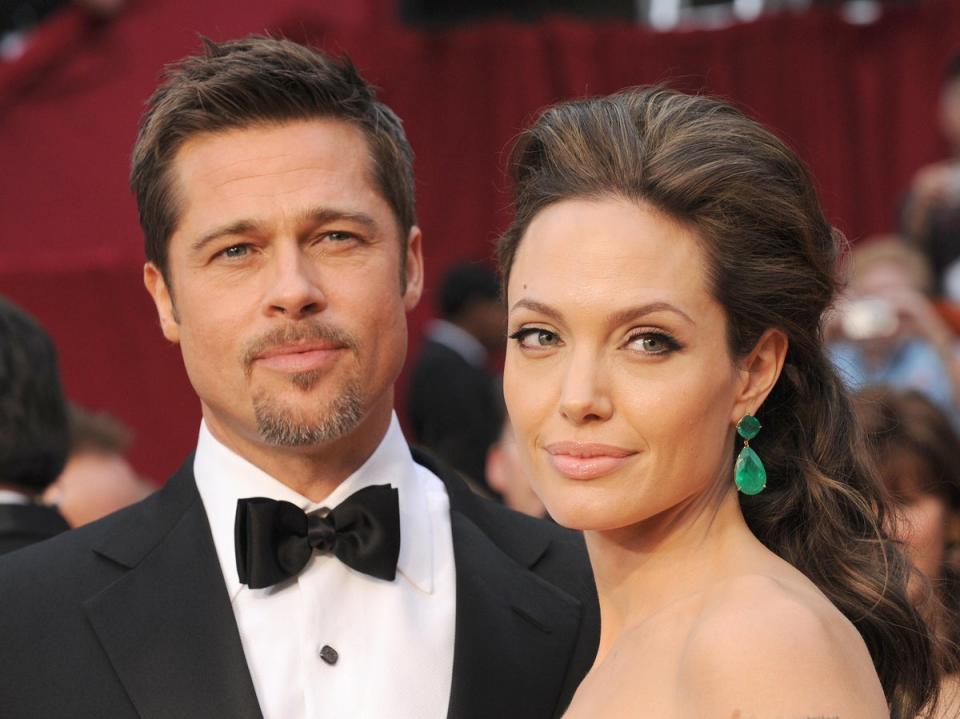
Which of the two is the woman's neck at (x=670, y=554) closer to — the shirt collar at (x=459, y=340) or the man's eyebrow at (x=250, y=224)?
the man's eyebrow at (x=250, y=224)

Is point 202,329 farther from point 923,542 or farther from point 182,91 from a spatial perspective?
point 923,542

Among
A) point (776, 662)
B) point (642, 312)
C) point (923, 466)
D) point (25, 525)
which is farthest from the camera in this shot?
point (923, 466)

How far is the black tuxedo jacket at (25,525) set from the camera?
3.14 metres

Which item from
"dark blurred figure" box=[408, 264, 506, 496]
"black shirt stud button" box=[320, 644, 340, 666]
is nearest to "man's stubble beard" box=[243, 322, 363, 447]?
"black shirt stud button" box=[320, 644, 340, 666]

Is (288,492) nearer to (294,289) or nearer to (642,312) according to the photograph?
(294,289)

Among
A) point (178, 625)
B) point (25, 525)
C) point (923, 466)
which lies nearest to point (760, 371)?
point (178, 625)

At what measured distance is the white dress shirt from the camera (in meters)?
2.62

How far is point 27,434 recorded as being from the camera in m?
3.25

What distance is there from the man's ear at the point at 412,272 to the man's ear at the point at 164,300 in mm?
450

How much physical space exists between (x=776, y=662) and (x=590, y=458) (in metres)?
0.43

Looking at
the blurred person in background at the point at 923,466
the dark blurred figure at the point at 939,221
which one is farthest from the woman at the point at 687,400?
the dark blurred figure at the point at 939,221

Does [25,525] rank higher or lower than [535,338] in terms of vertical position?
lower

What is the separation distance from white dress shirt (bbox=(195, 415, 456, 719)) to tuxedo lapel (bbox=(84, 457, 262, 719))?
0.06 m

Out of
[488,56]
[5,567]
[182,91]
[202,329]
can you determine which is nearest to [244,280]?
[202,329]
